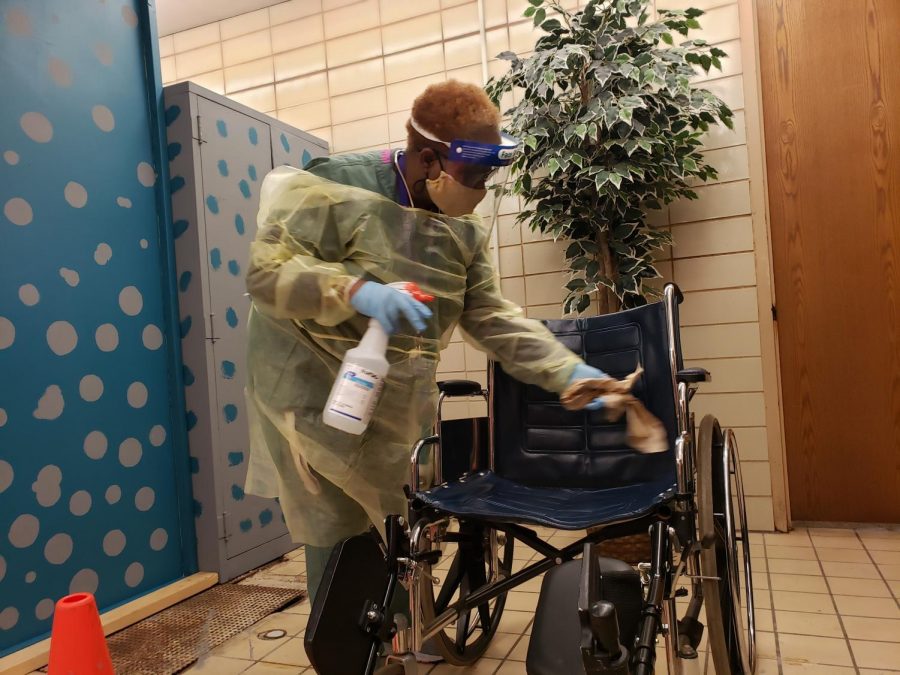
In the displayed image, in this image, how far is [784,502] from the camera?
2.66m

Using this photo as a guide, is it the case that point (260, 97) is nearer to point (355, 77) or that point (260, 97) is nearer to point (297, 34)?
point (297, 34)

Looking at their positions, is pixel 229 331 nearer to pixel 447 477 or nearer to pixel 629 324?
pixel 447 477

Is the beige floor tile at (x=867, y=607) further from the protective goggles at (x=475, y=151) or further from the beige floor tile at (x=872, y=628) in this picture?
the protective goggles at (x=475, y=151)

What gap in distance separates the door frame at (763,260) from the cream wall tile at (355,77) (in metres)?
1.55

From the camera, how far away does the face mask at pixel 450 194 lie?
132 centimetres

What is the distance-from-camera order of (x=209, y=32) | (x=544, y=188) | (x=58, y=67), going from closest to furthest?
(x=58, y=67) → (x=544, y=188) → (x=209, y=32)

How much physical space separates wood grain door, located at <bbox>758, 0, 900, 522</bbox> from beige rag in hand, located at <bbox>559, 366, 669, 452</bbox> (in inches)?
62.0

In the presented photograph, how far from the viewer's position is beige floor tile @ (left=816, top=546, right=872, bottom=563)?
2.35 m

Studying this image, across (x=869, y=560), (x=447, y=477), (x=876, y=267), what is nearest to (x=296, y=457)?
(x=447, y=477)

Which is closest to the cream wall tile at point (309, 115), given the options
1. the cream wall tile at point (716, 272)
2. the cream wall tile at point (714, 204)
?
the cream wall tile at point (714, 204)

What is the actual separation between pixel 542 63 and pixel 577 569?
5.74ft

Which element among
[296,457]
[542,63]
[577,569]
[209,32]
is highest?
[209,32]

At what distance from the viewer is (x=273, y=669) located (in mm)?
1790

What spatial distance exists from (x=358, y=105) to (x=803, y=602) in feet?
8.72
